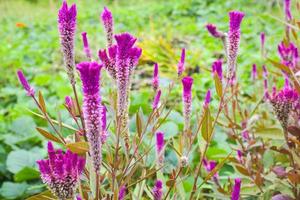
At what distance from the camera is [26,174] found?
2270 millimetres

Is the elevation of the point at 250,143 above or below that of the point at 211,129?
below

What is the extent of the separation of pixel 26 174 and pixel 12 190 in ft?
0.31

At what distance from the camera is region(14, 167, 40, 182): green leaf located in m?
2.23

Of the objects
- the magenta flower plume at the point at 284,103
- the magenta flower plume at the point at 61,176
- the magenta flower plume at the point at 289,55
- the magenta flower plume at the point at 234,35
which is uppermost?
the magenta flower plume at the point at 234,35

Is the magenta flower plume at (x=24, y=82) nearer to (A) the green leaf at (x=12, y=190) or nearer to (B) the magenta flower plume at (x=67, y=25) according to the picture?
(B) the magenta flower plume at (x=67, y=25)

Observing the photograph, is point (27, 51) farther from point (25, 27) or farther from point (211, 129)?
→ point (211, 129)

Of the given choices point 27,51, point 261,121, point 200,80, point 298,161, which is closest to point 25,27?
point 27,51

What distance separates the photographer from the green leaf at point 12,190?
7.29ft

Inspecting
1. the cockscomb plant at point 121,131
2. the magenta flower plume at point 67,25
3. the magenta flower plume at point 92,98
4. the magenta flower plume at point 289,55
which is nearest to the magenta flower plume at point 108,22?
the cockscomb plant at point 121,131

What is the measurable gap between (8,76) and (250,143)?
10.5 feet

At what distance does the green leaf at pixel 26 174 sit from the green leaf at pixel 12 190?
31 mm

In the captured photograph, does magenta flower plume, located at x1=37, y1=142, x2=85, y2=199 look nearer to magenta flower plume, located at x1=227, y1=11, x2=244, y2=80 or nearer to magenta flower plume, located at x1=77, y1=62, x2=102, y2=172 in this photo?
magenta flower plume, located at x1=77, y1=62, x2=102, y2=172

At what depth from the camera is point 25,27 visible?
774 centimetres

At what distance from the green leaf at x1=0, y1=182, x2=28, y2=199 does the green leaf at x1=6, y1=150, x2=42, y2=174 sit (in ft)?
0.22
